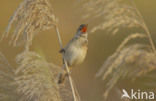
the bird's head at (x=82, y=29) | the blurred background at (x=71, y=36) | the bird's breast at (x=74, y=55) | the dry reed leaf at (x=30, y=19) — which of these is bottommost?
the blurred background at (x=71, y=36)

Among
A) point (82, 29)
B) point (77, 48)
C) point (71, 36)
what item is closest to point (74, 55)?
point (77, 48)

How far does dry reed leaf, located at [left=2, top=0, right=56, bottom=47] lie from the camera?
178 centimetres

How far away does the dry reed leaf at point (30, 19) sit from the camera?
1776mm

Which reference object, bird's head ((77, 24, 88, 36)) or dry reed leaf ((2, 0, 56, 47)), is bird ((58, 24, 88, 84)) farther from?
dry reed leaf ((2, 0, 56, 47))

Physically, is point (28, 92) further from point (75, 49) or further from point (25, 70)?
point (75, 49)

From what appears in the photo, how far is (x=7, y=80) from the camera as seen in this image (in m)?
2.02

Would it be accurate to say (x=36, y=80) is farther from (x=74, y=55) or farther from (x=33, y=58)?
(x=74, y=55)

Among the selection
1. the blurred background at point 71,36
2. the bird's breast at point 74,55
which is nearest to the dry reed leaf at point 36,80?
the bird's breast at point 74,55

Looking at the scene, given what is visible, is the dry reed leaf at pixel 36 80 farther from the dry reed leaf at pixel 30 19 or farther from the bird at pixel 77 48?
the bird at pixel 77 48

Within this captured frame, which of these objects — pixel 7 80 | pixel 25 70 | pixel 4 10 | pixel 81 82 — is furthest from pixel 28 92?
pixel 4 10

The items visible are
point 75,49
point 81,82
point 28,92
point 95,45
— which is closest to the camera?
point 28,92

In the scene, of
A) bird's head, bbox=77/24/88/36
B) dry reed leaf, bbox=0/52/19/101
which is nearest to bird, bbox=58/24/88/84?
bird's head, bbox=77/24/88/36

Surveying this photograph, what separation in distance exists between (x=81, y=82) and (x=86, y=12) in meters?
2.21

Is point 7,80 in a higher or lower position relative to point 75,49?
higher
